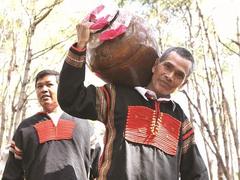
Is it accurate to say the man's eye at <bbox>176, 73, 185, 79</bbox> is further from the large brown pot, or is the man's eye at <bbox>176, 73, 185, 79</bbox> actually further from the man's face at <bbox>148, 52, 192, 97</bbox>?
the large brown pot

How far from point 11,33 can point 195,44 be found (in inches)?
186


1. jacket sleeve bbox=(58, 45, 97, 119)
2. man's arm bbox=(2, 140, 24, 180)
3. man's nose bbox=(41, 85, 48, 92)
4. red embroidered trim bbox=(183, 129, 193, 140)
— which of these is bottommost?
man's arm bbox=(2, 140, 24, 180)

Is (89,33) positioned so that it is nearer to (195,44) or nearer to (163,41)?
(195,44)

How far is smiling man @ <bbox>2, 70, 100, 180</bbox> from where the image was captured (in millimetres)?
3559

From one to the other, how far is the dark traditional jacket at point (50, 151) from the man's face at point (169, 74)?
1281mm

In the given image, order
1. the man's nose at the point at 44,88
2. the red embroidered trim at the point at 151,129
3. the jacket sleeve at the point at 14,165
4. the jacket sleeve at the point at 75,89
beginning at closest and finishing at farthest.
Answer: the jacket sleeve at the point at 75,89 → the red embroidered trim at the point at 151,129 → the jacket sleeve at the point at 14,165 → the man's nose at the point at 44,88

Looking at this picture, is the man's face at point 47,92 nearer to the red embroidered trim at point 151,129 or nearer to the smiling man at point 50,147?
the smiling man at point 50,147

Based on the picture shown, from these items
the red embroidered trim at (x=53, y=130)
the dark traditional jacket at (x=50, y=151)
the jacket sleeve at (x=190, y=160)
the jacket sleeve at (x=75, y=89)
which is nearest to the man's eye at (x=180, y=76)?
the jacket sleeve at (x=190, y=160)

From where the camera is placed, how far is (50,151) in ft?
11.9

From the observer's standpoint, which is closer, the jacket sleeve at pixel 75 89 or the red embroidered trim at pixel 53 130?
the jacket sleeve at pixel 75 89

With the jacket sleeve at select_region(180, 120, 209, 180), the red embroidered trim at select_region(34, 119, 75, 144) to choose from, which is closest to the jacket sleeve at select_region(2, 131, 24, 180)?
the red embroidered trim at select_region(34, 119, 75, 144)

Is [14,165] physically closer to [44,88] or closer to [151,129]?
[44,88]

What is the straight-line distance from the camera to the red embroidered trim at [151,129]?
245cm

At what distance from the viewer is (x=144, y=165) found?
238 centimetres
